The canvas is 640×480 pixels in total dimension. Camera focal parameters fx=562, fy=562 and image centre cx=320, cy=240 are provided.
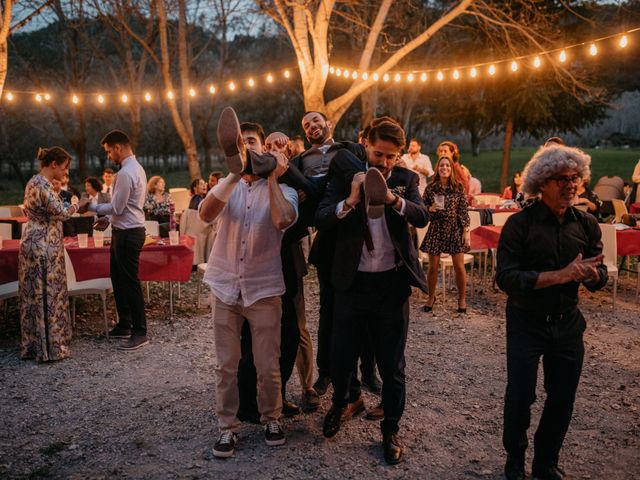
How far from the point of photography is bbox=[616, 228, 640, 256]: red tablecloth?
653 centimetres

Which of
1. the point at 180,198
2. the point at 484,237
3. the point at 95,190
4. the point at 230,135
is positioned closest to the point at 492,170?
the point at 180,198

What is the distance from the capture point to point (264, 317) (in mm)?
3205

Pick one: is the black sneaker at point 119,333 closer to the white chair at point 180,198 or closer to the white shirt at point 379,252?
the white shirt at point 379,252

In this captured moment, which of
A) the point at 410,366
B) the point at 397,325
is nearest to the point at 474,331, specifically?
the point at 410,366

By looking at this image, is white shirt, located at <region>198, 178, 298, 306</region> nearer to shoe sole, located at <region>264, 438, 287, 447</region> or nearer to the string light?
shoe sole, located at <region>264, 438, 287, 447</region>

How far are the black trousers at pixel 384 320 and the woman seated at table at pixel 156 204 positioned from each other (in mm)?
6699

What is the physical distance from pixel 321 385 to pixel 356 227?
1571mm

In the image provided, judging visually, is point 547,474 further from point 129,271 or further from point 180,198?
point 180,198

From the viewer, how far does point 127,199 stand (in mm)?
5145

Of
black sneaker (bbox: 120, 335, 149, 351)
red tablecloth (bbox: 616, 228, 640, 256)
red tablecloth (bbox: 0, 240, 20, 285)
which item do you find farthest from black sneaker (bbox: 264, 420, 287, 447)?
red tablecloth (bbox: 616, 228, 640, 256)

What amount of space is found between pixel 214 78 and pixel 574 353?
106 ft

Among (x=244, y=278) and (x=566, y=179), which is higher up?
(x=566, y=179)

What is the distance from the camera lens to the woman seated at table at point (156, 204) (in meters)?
9.38

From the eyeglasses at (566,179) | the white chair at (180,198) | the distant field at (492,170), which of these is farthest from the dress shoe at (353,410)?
the distant field at (492,170)
